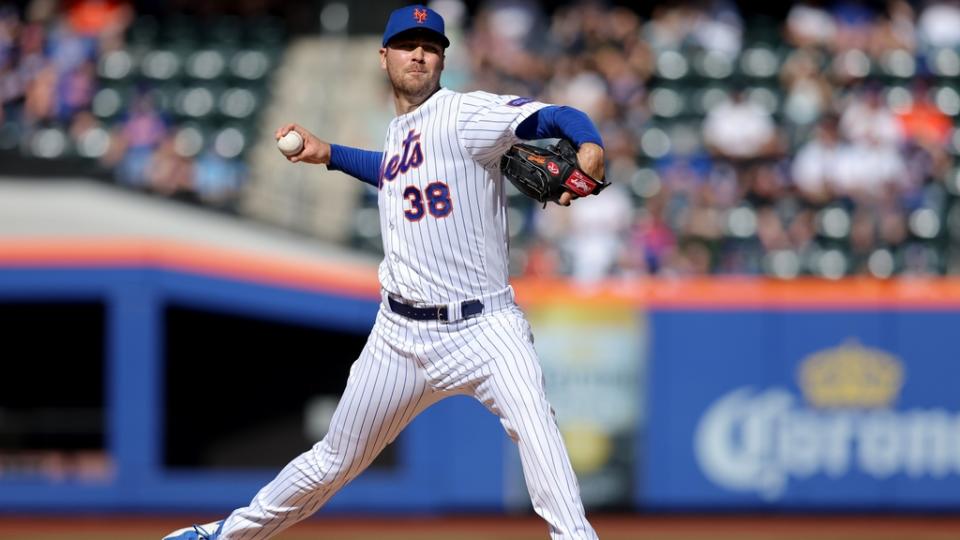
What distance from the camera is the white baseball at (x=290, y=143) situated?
4055mm

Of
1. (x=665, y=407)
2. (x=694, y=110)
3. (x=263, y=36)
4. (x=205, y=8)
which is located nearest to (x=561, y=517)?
(x=665, y=407)

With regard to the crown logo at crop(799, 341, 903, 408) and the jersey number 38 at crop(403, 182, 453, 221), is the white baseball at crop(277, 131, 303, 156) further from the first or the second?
the crown logo at crop(799, 341, 903, 408)

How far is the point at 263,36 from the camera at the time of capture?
12141 mm

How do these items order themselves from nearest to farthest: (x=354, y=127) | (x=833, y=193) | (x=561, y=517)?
(x=561, y=517), (x=833, y=193), (x=354, y=127)

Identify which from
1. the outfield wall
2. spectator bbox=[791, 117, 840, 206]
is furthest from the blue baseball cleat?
spectator bbox=[791, 117, 840, 206]

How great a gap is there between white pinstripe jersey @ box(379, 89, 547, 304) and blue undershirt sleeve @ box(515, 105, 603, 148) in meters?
0.10

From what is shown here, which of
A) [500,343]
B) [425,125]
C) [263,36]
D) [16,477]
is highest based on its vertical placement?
[263,36]

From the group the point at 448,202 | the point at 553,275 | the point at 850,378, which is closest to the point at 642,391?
the point at 553,275

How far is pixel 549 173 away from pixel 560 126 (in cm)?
13

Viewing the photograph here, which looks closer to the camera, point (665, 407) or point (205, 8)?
point (665, 407)

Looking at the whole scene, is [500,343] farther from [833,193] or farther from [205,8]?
[205,8]

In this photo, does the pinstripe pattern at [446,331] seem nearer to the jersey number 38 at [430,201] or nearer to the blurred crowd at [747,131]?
the jersey number 38 at [430,201]

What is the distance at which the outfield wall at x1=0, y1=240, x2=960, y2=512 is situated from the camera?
830cm

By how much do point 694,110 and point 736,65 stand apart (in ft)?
2.15
